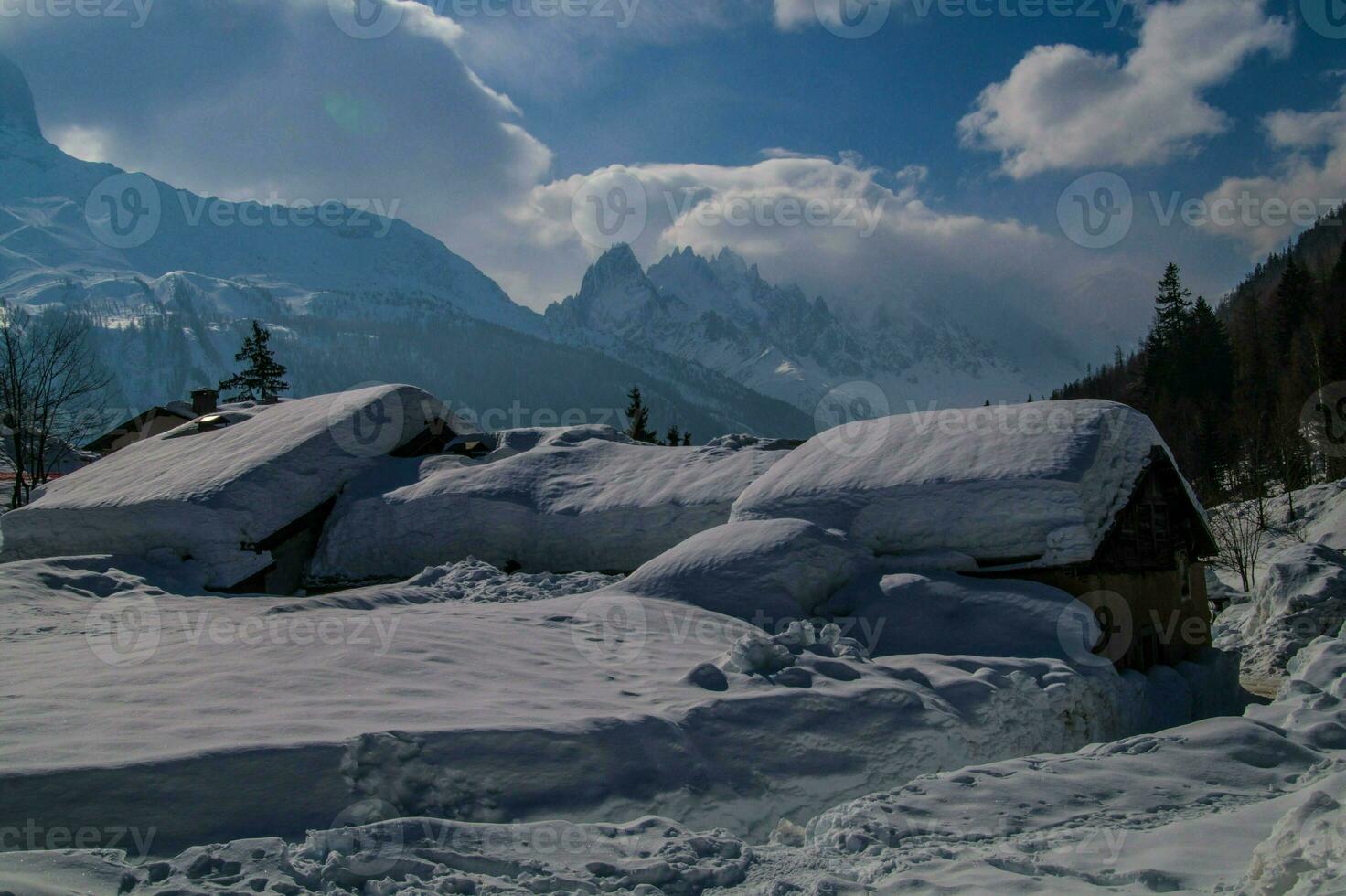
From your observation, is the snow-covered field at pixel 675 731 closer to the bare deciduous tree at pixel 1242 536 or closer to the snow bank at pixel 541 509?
the snow bank at pixel 541 509

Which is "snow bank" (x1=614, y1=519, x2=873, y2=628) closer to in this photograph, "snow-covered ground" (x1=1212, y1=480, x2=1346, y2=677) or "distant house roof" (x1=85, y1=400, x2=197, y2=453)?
"snow-covered ground" (x1=1212, y1=480, x2=1346, y2=677)

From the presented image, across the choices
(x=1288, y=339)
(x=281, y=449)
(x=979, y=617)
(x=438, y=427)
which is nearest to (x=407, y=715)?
(x=979, y=617)

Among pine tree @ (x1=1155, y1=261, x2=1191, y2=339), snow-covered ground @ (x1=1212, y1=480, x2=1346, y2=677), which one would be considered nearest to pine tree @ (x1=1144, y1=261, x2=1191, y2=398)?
pine tree @ (x1=1155, y1=261, x2=1191, y2=339)

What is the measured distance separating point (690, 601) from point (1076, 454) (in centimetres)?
535

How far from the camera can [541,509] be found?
50.9 feet

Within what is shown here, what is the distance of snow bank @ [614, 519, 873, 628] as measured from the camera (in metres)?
10.7

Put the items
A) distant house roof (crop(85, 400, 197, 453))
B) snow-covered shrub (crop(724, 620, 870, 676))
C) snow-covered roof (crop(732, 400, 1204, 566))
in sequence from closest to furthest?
snow-covered shrub (crop(724, 620, 870, 676)), snow-covered roof (crop(732, 400, 1204, 566)), distant house roof (crop(85, 400, 197, 453))

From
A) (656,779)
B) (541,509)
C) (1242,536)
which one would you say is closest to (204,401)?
(541,509)

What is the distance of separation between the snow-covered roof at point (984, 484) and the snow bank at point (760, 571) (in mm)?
944

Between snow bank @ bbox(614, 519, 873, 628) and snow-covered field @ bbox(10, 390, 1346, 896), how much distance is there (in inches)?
1.5

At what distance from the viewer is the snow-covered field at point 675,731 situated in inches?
190

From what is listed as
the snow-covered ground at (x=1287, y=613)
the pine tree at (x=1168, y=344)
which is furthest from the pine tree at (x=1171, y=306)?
the snow-covered ground at (x=1287, y=613)

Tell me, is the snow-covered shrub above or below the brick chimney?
below

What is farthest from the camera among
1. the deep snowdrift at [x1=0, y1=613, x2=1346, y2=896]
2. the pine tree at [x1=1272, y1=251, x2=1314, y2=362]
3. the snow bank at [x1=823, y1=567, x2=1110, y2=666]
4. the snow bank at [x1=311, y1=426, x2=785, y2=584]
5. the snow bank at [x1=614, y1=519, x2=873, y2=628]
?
the pine tree at [x1=1272, y1=251, x2=1314, y2=362]
